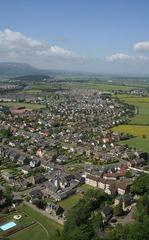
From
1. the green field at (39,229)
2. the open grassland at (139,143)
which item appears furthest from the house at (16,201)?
the open grassland at (139,143)

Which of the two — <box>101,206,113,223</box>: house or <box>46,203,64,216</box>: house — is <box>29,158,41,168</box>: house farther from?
<box>101,206,113,223</box>: house

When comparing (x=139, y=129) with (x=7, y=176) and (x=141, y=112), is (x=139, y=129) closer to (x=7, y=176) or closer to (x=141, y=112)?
(x=141, y=112)

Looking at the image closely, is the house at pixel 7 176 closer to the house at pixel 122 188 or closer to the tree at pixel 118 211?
the house at pixel 122 188

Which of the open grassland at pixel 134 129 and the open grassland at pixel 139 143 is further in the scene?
the open grassland at pixel 134 129

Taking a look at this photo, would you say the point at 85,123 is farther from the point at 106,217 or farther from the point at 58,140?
the point at 106,217

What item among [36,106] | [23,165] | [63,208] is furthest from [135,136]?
[36,106]

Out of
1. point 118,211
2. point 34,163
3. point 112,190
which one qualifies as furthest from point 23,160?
point 118,211
